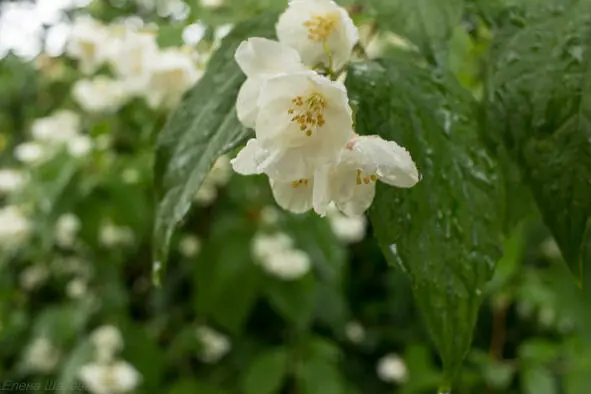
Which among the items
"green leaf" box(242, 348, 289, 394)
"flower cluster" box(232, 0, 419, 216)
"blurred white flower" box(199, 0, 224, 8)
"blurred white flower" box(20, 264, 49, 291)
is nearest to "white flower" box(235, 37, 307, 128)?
"flower cluster" box(232, 0, 419, 216)

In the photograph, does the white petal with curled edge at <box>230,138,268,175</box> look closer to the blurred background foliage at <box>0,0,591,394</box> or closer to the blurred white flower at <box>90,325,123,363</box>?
the blurred background foliage at <box>0,0,591,394</box>

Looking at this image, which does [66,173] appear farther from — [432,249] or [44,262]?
[432,249]

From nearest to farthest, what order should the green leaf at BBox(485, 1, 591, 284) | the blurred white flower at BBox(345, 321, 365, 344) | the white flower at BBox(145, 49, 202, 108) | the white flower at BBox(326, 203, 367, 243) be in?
the green leaf at BBox(485, 1, 591, 284) → the white flower at BBox(145, 49, 202, 108) → the white flower at BBox(326, 203, 367, 243) → the blurred white flower at BBox(345, 321, 365, 344)

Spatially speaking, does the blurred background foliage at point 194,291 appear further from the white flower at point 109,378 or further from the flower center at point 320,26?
the flower center at point 320,26

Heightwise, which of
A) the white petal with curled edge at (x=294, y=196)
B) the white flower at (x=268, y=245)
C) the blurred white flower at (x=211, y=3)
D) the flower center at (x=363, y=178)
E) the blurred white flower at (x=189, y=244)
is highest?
the flower center at (x=363, y=178)

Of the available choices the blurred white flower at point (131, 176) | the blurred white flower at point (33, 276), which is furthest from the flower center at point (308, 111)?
the blurred white flower at point (33, 276)
